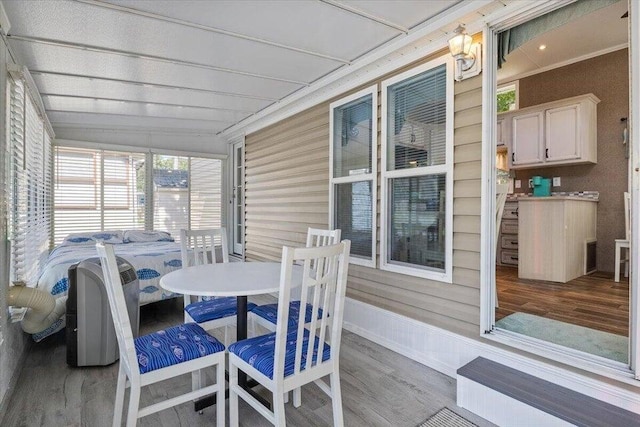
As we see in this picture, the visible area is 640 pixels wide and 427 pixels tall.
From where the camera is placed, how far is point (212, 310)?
2273mm

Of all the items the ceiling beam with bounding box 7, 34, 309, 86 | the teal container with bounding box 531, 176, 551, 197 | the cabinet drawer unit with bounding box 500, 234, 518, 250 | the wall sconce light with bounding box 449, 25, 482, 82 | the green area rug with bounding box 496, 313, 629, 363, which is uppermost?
the ceiling beam with bounding box 7, 34, 309, 86

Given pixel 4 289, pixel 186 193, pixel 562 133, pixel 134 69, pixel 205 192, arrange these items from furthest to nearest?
1. pixel 205 192
2. pixel 186 193
3. pixel 562 133
4. pixel 134 69
5. pixel 4 289

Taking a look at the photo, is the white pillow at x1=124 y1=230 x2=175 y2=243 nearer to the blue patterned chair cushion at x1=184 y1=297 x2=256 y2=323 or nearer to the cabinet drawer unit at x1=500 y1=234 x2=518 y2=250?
the blue patterned chair cushion at x1=184 y1=297 x2=256 y2=323

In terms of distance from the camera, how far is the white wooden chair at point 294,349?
1473mm

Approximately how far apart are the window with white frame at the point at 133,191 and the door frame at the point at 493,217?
547 centimetres

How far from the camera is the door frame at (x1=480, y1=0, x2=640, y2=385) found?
1663 millimetres

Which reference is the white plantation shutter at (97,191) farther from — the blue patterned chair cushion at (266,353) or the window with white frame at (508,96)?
the window with white frame at (508,96)

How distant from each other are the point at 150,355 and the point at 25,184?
7.62 feet

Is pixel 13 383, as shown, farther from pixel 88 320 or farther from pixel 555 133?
pixel 555 133

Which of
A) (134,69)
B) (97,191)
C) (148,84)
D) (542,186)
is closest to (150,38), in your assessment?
(134,69)

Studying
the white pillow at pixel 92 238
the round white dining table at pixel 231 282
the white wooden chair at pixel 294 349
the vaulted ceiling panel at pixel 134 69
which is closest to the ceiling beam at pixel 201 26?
the vaulted ceiling panel at pixel 134 69

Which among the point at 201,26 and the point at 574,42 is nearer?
the point at 201,26

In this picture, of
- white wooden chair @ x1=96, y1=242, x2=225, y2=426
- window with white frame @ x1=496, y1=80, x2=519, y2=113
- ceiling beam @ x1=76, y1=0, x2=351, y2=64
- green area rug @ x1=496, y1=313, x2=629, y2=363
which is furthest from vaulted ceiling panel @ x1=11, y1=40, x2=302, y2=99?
window with white frame @ x1=496, y1=80, x2=519, y2=113

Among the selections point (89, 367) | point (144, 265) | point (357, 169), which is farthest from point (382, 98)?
point (89, 367)
